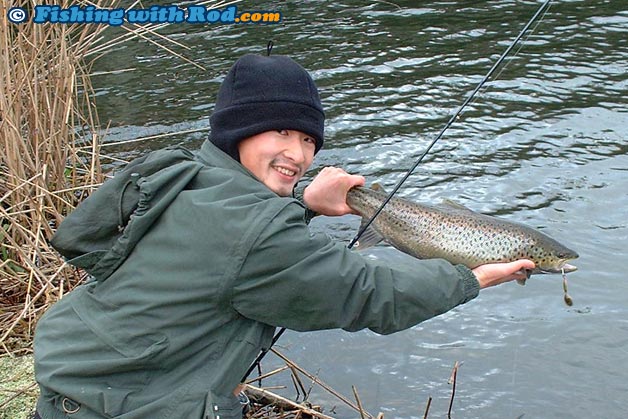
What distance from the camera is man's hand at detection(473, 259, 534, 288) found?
126 inches

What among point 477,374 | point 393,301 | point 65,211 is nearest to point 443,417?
point 477,374

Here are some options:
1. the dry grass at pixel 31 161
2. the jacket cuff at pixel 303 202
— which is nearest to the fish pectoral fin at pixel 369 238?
the jacket cuff at pixel 303 202

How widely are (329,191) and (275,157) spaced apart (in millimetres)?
747

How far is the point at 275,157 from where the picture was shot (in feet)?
9.81

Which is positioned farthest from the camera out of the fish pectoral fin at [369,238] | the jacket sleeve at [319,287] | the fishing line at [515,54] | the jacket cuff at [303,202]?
the fishing line at [515,54]

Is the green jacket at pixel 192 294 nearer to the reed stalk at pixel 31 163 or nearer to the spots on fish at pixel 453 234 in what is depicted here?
the spots on fish at pixel 453 234

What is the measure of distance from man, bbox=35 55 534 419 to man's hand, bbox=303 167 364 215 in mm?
789

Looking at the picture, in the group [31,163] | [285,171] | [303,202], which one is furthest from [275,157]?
[31,163]

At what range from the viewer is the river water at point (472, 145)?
198 inches

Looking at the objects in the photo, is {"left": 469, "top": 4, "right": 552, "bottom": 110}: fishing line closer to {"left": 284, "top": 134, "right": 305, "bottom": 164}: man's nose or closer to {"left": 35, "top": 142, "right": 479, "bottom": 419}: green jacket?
{"left": 284, "top": 134, "right": 305, "bottom": 164}: man's nose

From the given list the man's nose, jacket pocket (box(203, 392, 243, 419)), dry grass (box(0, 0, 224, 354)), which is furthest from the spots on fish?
dry grass (box(0, 0, 224, 354))

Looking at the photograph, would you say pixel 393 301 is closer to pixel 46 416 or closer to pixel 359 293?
pixel 359 293

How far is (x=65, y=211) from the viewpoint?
604 centimetres

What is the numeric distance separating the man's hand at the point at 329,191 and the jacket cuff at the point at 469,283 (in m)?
0.84
